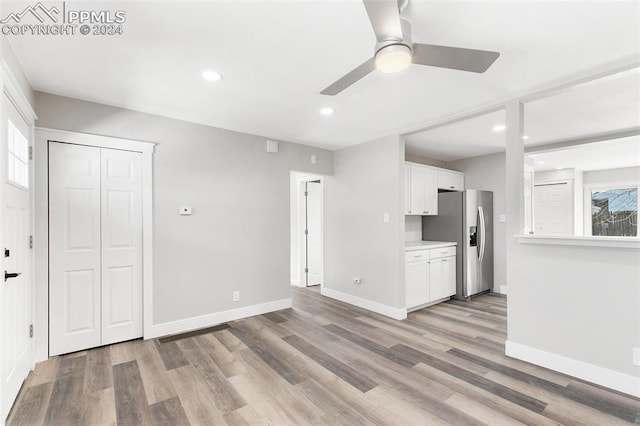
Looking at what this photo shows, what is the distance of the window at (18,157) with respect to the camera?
2.14 meters

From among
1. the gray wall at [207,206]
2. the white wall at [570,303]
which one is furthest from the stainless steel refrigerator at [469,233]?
the gray wall at [207,206]

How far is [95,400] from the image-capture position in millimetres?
2158

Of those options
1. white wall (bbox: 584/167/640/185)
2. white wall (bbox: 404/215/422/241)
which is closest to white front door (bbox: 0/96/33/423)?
white wall (bbox: 404/215/422/241)

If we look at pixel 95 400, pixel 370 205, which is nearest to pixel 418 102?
pixel 370 205

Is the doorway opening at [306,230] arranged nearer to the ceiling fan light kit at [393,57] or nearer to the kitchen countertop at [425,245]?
the kitchen countertop at [425,245]

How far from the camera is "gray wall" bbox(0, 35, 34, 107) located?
1857 millimetres

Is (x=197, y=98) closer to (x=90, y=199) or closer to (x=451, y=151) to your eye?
(x=90, y=199)

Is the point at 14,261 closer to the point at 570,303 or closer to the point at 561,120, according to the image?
the point at 570,303

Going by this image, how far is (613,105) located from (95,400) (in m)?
5.37

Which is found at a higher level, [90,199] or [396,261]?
[90,199]

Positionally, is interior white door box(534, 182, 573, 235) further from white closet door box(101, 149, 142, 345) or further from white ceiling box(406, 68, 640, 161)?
white closet door box(101, 149, 142, 345)

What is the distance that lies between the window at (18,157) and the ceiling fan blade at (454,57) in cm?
278

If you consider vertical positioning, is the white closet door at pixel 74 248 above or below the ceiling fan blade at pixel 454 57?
below

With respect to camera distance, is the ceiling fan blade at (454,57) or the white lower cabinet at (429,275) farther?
the white lower cabinet at (429,275)
